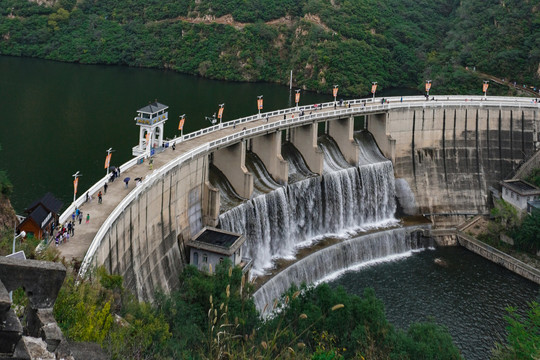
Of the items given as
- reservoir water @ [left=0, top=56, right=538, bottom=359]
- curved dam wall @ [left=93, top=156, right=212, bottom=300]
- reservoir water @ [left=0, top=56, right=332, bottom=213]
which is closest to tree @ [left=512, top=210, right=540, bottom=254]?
reservoir water @ [left=0, top=56, right=538, bottom=359]

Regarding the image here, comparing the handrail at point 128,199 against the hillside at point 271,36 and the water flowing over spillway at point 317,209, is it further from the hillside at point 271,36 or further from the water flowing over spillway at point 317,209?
the hillside at point 271,36

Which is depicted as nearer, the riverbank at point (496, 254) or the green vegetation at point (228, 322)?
the green vegetation at point (228, 322)

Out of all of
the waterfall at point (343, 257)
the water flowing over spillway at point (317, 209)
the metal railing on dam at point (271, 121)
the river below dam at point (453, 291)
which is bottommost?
the river below dam at point (453, 291)

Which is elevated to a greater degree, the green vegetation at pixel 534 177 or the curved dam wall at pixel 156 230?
the curved dam wall at pixel 156 230

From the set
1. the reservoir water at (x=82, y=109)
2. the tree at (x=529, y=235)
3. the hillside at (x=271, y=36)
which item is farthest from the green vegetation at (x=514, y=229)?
the hillside at (x=271, y=36)

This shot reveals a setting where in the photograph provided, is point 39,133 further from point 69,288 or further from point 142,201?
point 69,288

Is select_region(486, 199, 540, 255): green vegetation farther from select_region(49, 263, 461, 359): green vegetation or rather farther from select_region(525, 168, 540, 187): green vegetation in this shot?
select_region(49, 263, 461, 359): green vegetation
